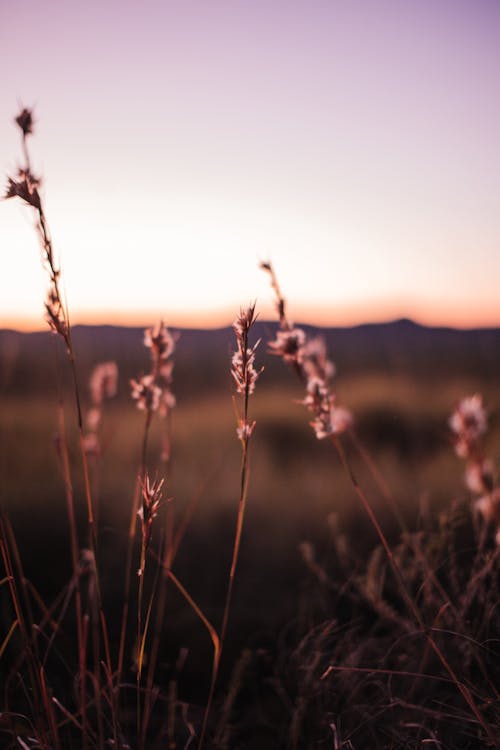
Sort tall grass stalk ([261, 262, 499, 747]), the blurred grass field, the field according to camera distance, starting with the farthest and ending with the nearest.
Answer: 1. the blurred grass field
2. the field
3. tall grass stalk ([261, 262, 499, 747])

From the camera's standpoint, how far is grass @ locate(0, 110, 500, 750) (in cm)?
136

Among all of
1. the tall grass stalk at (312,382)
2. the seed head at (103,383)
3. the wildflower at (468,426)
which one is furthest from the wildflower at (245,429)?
the seed head at (103,383)

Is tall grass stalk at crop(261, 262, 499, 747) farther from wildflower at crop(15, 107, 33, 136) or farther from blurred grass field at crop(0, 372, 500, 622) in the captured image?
wildflower at crop(15, 107, 33, 136)

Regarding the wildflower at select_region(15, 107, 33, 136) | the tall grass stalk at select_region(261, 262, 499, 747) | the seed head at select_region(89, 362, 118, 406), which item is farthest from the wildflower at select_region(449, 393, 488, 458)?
the seed head at select_region(89, 362, 118, 406)

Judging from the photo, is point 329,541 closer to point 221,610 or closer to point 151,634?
point 221,610

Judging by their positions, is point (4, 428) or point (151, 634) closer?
point (151, 634)

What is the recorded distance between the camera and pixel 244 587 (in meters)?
3.43

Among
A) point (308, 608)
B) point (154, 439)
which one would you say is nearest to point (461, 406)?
point (308, 608)

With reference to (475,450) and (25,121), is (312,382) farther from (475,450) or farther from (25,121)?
(25,121)

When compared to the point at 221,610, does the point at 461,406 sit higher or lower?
higher

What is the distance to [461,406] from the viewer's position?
42.1 inches

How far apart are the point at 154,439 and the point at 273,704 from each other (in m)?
6.26

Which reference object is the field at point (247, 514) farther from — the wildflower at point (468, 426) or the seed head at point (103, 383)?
the seed head at point (103, 383)

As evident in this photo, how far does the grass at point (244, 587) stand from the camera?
1363 millimetres
